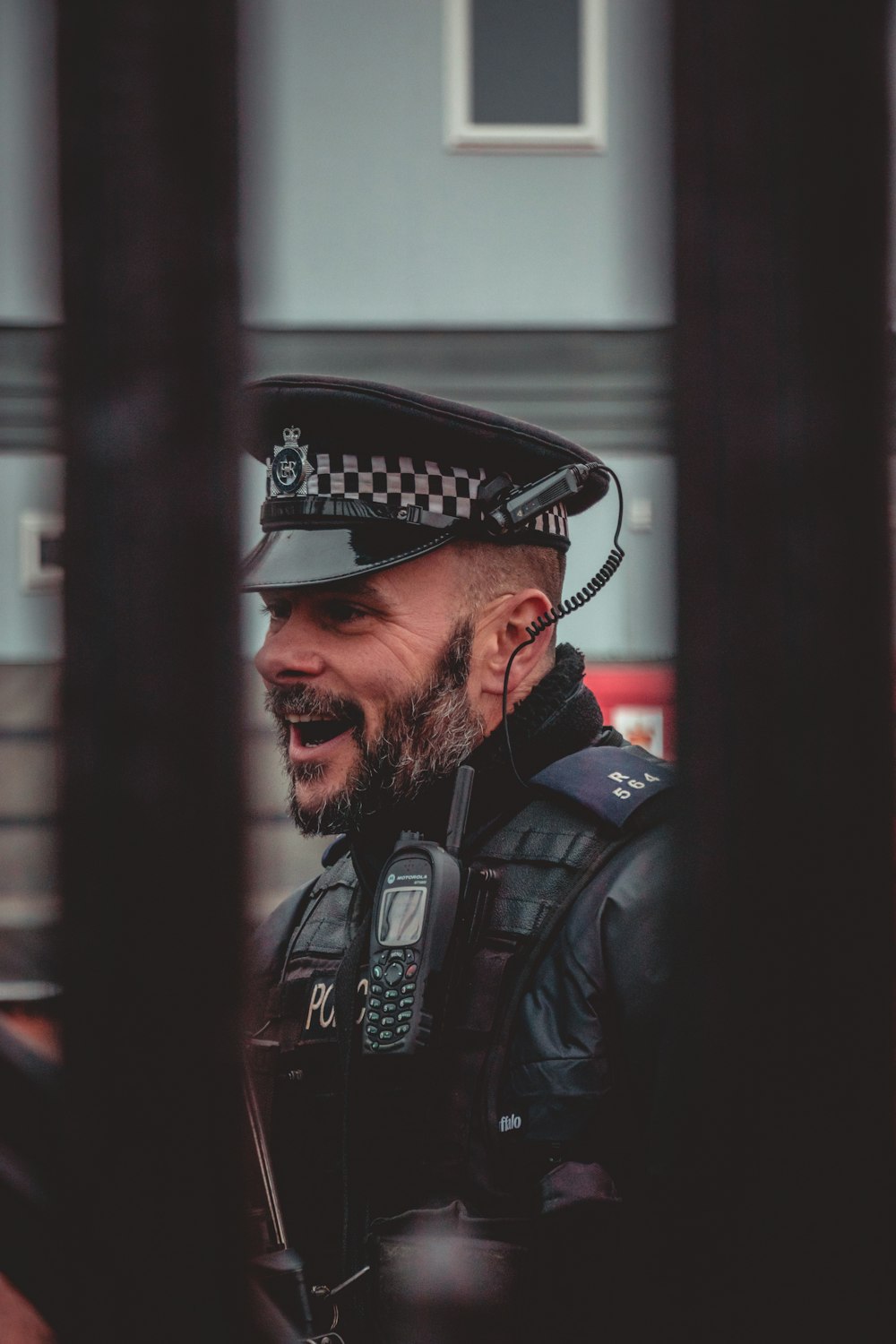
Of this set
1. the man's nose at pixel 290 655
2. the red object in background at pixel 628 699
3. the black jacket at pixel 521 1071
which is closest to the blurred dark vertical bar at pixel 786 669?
the black jacket at pixel 521 1071

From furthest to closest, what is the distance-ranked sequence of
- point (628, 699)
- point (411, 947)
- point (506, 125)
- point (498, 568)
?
1. point (506, 125)
2. point (628, 699)
3. point (498, 568)
4. point (411, 947)

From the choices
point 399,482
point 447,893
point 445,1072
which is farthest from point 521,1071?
point 399,482

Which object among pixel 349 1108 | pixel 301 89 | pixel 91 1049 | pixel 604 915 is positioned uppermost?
pixel 301 89

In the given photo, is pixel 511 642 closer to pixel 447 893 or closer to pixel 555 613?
pixel 555 613

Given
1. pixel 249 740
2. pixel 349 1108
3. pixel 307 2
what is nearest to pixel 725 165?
pixel 249 740

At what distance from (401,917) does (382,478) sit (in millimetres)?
501

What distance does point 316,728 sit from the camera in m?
1.53

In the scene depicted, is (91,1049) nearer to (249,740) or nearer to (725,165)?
(249,740)

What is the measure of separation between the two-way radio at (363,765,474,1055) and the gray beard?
0.13m

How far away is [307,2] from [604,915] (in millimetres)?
2849

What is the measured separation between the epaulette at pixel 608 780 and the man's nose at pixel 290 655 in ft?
0.88

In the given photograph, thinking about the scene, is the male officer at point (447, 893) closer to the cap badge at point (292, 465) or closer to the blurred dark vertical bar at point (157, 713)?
the cap badge at point (292, 465)

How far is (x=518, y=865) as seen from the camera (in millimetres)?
1477

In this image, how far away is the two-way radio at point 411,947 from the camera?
1.29 metres
